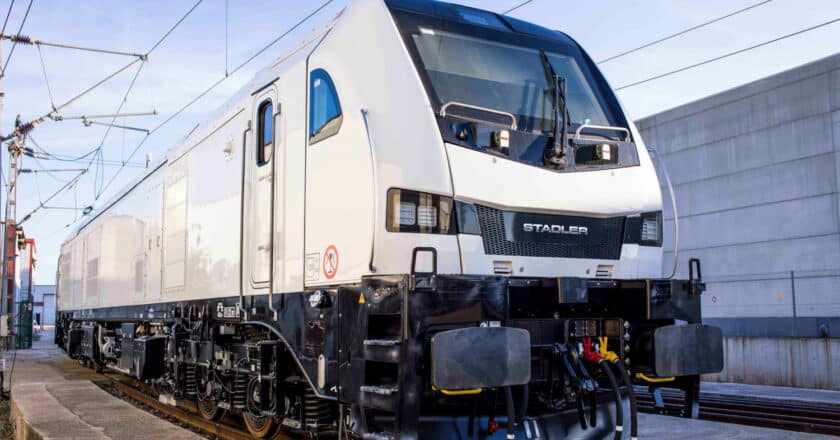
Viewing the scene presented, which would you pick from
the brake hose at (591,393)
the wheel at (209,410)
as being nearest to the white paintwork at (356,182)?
the brake hose at (591,393)

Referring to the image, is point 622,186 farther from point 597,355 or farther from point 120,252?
point 120,252

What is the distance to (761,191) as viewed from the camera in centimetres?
2845

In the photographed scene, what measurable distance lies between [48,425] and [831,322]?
65.4 ft

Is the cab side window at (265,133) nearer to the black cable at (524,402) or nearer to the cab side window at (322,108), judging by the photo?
the cab side window at (322,108)

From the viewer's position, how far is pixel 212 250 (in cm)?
886

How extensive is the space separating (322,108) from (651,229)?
9.53 feet

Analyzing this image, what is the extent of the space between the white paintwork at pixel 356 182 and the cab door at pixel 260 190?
19 millimetres

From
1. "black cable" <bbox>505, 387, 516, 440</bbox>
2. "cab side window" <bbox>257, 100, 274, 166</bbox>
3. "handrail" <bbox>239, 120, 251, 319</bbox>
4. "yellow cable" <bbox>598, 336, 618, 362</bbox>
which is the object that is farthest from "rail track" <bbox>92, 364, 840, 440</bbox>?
"black cable" <bbox>505, 387, 516, 440</bbox>

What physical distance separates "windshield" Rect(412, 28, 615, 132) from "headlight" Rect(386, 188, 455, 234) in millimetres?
769

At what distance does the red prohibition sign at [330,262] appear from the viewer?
607cm

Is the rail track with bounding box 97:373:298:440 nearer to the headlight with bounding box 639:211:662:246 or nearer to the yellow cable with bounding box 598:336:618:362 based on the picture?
the yellow cable with bounding box 598:336:618:362

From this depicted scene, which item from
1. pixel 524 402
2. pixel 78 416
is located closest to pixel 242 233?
pixel 524 402

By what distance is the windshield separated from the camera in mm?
6195

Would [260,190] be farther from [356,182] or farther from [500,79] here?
[500,79]
